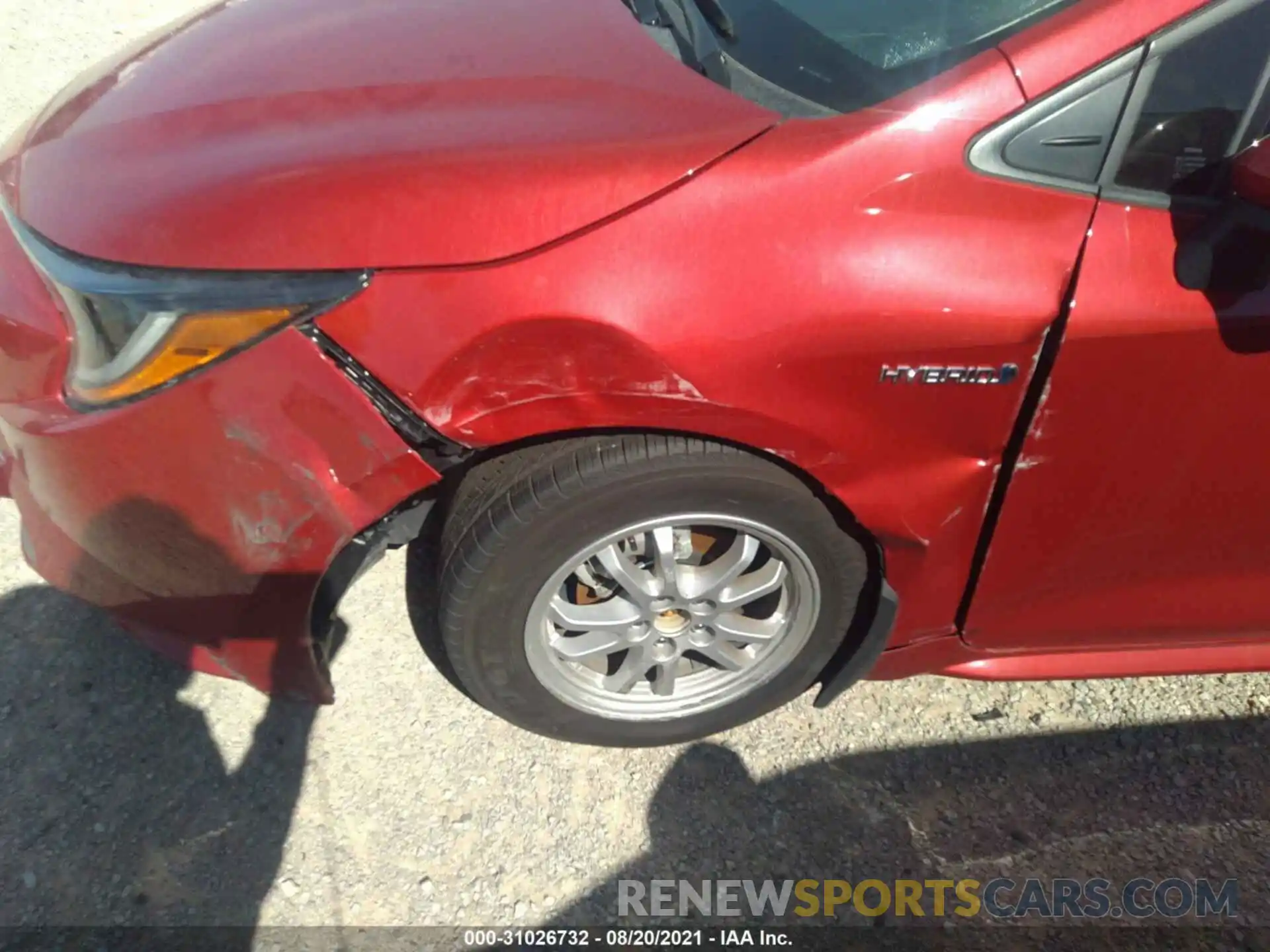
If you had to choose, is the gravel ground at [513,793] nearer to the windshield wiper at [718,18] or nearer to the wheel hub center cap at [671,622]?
the wheel hub center cap at [671,622]

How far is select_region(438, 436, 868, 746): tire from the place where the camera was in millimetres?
1614

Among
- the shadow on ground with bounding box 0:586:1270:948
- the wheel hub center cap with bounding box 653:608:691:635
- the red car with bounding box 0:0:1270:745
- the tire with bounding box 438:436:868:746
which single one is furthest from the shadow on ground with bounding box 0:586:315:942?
the wheel hub center cap with bounding box 653:608:691:635

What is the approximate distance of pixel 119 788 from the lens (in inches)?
79.2

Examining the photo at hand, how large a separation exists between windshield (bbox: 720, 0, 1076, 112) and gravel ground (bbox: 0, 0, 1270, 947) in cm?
138

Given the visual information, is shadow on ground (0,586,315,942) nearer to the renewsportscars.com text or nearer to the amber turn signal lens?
the renewsportscars.com text

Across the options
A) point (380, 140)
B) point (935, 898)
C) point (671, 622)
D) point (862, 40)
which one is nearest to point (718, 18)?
point (862, 40)

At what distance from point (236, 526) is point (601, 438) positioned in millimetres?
672

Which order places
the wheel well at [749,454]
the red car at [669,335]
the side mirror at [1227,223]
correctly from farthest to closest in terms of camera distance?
the wheel well at [749,454], the red car at [669,335], the side mirror at [1227,223]

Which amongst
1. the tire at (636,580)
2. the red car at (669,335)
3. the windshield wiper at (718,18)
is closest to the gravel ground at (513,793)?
the tire at (636,580)

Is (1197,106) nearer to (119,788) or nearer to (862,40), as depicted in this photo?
(862,40)

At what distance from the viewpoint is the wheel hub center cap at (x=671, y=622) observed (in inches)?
76.7

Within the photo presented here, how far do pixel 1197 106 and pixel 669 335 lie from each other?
0.89m

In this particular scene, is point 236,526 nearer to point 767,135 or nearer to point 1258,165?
point 767,135

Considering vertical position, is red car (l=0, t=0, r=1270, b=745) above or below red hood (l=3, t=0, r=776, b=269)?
below
